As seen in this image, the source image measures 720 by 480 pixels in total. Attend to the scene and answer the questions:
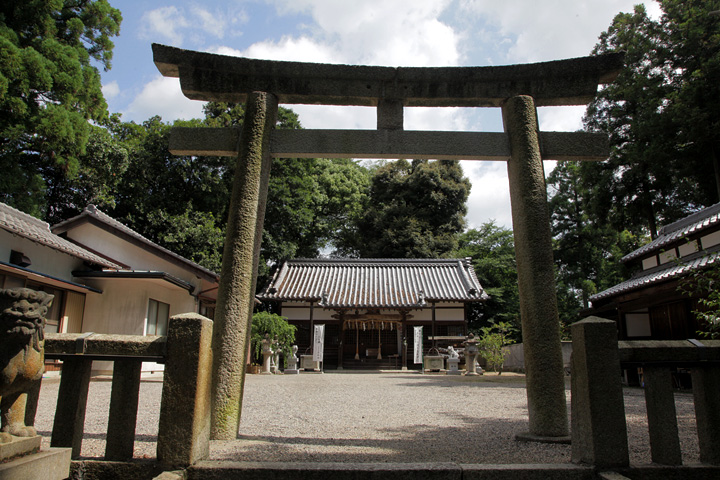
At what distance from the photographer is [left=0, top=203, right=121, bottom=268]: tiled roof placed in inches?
354

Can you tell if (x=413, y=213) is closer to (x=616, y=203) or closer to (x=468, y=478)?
(x=616, y=203)

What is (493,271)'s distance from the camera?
27828mm

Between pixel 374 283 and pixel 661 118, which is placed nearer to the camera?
pixel 661 118

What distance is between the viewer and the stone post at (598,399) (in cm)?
292

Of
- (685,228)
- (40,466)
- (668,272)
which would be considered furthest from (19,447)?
(685,228)

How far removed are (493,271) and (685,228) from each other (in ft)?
50.4

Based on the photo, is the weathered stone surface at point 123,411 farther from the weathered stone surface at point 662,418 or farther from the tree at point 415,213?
the tree at point 415,213

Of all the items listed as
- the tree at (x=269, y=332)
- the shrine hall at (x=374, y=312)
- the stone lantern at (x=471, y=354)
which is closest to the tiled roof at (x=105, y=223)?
the tree at (x=269, y=332)

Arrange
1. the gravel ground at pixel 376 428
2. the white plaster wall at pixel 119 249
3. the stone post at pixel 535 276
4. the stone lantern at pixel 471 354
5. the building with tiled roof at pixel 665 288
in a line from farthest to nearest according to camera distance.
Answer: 1. the stone lantern at pixel 471 354
2. the white plaster wall at pixel 119 249
3. the building with tiled roof at pixel 665 288
4. the stone post at pixel 535 276
5. the gravel ground at pixel 376 428

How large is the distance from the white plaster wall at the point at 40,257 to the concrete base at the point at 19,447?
9.15m

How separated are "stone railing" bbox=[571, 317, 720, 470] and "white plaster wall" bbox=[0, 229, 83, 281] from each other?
1119 cm

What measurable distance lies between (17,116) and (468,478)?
14791 mm

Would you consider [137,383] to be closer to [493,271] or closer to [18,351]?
[18,351]

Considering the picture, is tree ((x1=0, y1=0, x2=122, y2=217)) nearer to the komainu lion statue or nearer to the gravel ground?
the gravel ground
